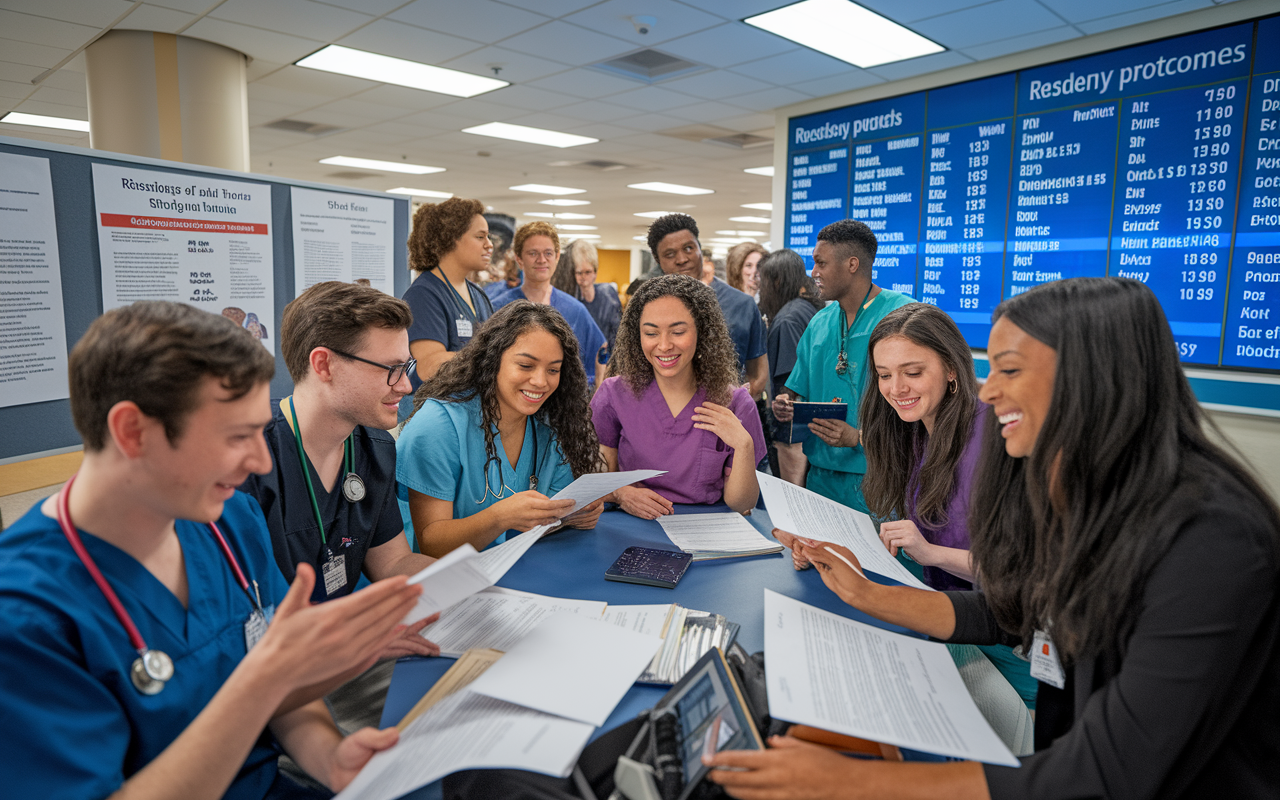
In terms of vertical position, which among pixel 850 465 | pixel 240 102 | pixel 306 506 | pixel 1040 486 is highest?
pixel 240 102

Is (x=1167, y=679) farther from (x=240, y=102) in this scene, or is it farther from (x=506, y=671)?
(x=240, y=102)

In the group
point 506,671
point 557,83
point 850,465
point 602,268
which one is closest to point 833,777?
point 506,671

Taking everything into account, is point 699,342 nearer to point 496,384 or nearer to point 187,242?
point 496,384

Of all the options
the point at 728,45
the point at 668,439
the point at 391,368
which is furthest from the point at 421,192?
the point at 391,368

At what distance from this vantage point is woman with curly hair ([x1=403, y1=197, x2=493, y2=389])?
9.96ft

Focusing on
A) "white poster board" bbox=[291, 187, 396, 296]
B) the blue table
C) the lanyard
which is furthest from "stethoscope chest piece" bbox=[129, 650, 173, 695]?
the lanyard

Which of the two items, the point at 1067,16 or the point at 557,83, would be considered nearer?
the point at 1067,16

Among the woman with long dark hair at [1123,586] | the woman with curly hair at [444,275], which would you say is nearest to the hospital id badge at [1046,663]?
the woman with long dark hair at [1123,586]

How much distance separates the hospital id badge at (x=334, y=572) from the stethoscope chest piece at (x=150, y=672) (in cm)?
59

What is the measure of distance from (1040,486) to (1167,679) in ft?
1.00

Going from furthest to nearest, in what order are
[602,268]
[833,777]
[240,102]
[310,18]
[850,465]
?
1. [602,268]
2. [240,102]
3. [310,18]
4. [850,465]
5. [833,777]

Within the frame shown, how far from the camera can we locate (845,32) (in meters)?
3.89

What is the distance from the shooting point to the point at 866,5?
3523 millimetres

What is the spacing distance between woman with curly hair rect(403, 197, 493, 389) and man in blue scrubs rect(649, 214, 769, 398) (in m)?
0.98
